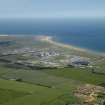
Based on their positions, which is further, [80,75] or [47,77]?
[80,75]

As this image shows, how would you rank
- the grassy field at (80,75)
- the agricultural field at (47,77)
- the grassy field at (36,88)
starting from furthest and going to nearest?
the grassy field at (80,75)
the agricultural field at (47,77)
the grassy field at (36,88)

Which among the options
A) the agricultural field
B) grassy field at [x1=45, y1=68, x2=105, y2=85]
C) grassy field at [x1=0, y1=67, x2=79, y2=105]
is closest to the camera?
grassy field at [x1=0, y1=67, x2=79, y2=105]

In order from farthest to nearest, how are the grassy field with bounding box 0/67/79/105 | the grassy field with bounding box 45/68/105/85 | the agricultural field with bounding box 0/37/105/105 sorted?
the grassy field with bounding box 45/68/105/85, the agricultural field with bounding box 0/37/105/105, the grassy field with bounding box 0/67/79/105

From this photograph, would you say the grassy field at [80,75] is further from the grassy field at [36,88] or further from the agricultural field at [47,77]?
the grassy field at [36,88]

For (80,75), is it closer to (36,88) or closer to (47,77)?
(47,77)

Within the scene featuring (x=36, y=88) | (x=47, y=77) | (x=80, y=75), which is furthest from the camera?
(x=80, y=75)

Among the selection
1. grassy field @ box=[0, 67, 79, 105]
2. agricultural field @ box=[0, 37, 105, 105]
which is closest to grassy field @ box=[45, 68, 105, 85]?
agricultural field @ box=[0, 37, 105, 105]

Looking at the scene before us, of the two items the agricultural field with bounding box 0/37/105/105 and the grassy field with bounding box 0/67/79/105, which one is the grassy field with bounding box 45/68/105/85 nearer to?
the agricultural field with bounding box 0/37/105/105

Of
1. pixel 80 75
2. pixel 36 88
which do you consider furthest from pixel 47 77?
pixel 36 88

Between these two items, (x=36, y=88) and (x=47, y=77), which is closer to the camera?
(x=36, y=88)

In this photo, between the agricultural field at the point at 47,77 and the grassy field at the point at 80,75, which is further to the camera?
the grassy field at the point at 80,75

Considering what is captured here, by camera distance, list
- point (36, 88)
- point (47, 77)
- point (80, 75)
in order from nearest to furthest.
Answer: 1. point (36, 88)
2. point (47, 77)
3. point (80, 75)

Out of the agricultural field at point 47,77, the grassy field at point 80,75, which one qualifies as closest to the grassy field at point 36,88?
the agricultural field at point 47,77

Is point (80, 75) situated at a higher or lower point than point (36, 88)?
higher
